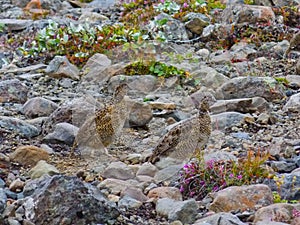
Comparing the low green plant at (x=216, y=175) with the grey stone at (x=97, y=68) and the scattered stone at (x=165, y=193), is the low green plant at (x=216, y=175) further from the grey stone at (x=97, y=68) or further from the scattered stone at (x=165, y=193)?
the grey stone at (x=97, y=68)

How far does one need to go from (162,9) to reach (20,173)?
7.94m

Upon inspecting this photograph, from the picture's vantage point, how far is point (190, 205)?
5777mm

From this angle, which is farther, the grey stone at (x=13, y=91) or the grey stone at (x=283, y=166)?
the grey stone at (x=13, y=91)

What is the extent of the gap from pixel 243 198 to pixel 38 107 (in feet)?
14.0

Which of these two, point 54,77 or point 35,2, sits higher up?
point 54,77

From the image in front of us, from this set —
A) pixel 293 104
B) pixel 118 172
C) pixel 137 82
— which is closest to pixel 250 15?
pixel 137 82

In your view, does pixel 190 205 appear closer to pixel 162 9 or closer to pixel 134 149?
pixel 134 149

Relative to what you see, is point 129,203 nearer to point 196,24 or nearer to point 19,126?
point 19,126

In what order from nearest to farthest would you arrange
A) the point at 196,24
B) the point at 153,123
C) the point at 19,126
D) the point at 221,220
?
1. the point at 221,220
2. the point at 19,126
3. the point at 153,123
4. the point at 196,24

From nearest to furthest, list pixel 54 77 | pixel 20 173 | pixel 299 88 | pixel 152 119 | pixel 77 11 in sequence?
pixel 20 173 → pixel 152 119 → pixel 299 88 → pixel 54 77 → pixel 77 11

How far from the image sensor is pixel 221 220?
5312mm

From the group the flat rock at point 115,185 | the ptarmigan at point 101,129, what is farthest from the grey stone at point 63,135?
the flat rock at point 115,185

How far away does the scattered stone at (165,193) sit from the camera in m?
6.42

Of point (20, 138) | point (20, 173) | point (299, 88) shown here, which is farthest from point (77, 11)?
point (20, 173)
